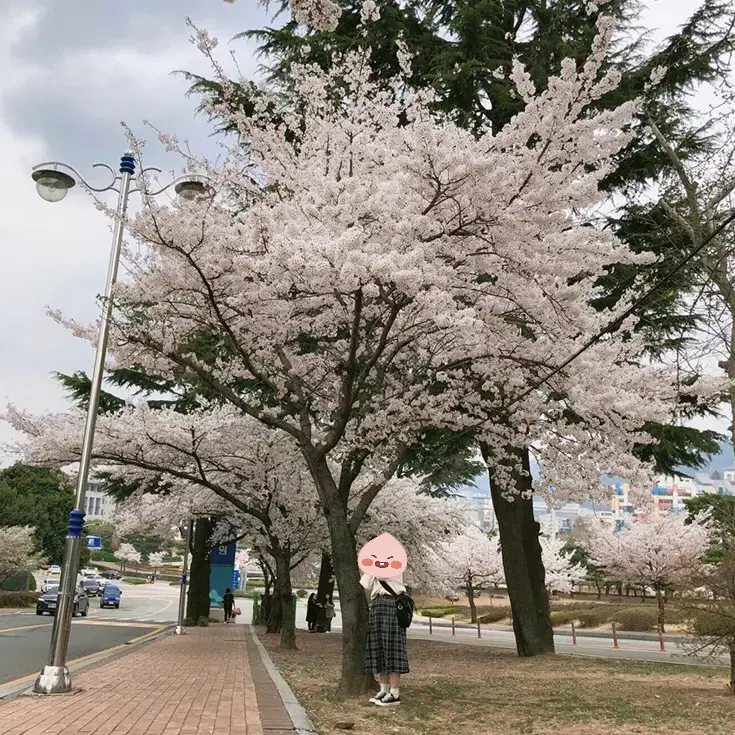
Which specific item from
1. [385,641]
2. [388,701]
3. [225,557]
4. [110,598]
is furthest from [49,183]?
[110,598]

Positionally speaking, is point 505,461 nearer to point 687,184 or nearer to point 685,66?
point 687,184

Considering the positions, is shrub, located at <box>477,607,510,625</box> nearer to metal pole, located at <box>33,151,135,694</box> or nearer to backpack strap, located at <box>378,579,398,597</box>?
backpack strap, located at <box>378,579,398,597</box>

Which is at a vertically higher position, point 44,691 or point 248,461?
point 248,461

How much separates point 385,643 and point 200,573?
20.3m

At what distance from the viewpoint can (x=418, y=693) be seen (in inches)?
347

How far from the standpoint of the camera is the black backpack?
25.2 ft

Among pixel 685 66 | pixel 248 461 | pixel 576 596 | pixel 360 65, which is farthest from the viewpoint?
pixel 576 596

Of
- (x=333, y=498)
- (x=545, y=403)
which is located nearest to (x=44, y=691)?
(x=333, y=498)

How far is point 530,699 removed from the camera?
8.56 meters

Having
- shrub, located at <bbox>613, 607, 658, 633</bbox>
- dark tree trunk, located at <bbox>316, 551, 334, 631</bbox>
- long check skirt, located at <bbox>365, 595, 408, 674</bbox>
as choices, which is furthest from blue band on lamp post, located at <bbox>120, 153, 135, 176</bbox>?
shrub, located at <bbox>613, 607, 658, 633</bbox>

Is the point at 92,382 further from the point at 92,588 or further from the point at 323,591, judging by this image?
the point at 92,588

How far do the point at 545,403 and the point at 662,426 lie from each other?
3685 millimetres

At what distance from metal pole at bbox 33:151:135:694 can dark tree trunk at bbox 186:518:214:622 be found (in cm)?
1796

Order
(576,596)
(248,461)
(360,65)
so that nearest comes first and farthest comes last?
(360,65), (248,461), (576,596)
